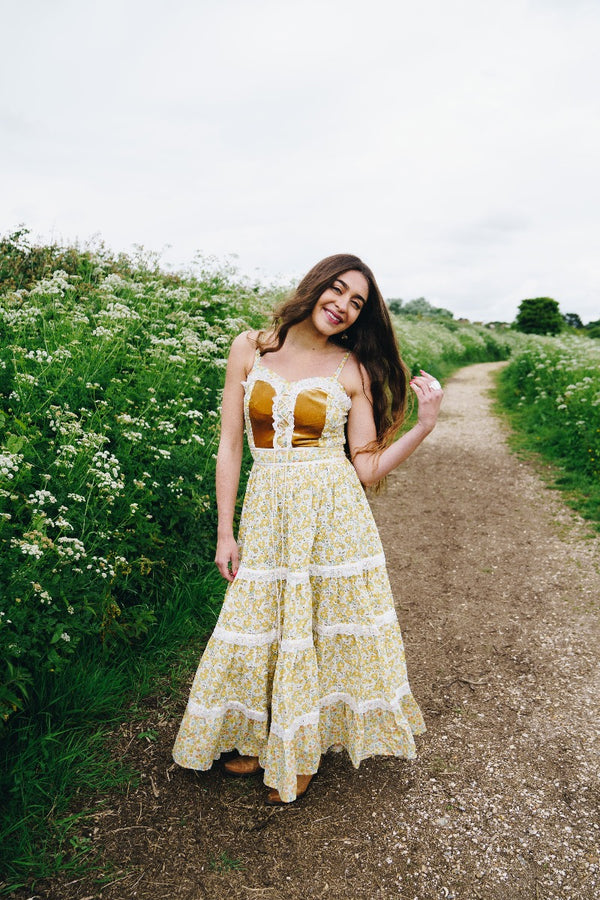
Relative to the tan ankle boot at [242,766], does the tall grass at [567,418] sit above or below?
above

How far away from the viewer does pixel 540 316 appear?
62.1m

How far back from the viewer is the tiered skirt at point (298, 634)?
255 centimetres

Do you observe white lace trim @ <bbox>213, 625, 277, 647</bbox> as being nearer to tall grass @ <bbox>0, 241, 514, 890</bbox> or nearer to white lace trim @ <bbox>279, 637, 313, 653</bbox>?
white lace trim @ <bbox>279, 637, 313, 653</bbox>

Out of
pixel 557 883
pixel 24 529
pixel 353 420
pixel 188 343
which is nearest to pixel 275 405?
pixel 353 420

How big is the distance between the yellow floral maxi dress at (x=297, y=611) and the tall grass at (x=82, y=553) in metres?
0.59

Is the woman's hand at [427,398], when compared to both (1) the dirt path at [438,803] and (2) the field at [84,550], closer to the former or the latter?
(2) the field at [84,550]

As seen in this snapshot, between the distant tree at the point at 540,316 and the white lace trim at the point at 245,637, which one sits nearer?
the white lace trim at the point at 245,637

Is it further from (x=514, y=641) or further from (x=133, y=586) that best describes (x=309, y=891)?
(x=514, y=641)

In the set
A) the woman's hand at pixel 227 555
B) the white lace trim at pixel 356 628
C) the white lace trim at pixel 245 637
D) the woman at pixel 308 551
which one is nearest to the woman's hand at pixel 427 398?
the woman at pixel 308 551

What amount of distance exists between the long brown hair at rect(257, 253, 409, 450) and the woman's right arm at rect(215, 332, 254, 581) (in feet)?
0.35

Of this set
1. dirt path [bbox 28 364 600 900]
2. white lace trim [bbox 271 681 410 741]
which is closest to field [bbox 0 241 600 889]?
dirt path [bbox 28 364 600 900]

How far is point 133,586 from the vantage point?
12.0ft

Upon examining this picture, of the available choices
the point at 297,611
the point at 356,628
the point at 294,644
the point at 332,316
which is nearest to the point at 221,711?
the point at 294,644

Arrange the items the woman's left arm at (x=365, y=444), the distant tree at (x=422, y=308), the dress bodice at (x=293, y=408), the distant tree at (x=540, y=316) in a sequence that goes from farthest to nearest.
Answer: the distant tree at (x=540, y=316), the distant tree at (x=422, y=308), the woman's left arm at (x=365, y=444), the dress bodice at (x=293, y=408)
